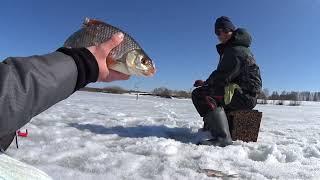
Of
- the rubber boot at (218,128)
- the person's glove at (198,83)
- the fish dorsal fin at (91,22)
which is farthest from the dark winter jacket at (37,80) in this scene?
the person's glove at (198,83)

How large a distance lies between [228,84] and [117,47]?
3.56 meters

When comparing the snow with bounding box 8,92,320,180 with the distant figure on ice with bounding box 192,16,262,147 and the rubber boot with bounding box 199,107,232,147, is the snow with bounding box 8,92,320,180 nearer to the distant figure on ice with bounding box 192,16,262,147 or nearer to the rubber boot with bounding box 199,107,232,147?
the rubber boot with bounding box 199,107,232,147

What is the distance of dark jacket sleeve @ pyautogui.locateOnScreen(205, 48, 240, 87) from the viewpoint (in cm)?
484

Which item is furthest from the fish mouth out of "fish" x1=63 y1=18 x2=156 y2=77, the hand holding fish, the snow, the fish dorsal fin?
the snow

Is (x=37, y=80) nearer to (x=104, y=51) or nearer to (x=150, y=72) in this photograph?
(x=104, y=51)

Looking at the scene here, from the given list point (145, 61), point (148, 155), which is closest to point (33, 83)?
point (145, 61)

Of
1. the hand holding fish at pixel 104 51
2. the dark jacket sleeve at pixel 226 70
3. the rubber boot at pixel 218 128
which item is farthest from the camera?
the dark jacket sleeve at pixel 226 70

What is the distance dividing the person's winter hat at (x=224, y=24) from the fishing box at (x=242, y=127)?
3.51 feet

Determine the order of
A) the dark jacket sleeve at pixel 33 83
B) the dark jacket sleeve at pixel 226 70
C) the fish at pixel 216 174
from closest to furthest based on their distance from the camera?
the dark jacket sleeve at pixel 33 83
the fish at pixel 216 174
the dark jacket sleeve at pixel 226 70

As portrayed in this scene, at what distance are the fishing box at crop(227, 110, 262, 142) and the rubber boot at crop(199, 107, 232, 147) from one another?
0.65ft

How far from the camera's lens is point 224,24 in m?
5.11

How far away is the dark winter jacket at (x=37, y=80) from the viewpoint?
1.21 metres

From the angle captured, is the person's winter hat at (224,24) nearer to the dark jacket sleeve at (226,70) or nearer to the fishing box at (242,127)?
the dark jacket sleeve at (226,70)

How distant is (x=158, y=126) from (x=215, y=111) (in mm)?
1461
